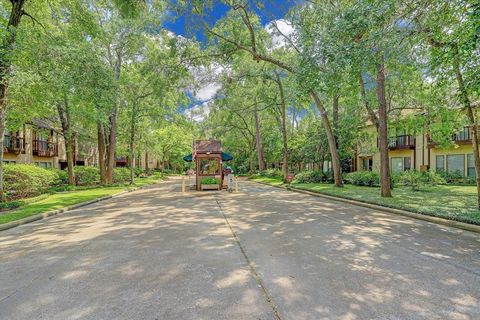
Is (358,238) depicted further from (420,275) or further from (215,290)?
(215,290)

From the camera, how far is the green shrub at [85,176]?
2571 centimetres

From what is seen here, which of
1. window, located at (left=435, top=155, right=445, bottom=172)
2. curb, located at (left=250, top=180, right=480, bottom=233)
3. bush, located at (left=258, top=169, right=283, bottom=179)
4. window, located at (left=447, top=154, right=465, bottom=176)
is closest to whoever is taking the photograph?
curb, located at (left=250, top=180, right=480, bottom=233)

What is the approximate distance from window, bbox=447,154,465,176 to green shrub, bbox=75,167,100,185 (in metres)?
30.7

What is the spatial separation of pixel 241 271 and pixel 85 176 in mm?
25865

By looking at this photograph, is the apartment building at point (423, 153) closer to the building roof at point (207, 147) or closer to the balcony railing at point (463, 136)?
the balcony railing at point (463, 136)

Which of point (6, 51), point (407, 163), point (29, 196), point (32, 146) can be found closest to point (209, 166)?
point (29, 196)

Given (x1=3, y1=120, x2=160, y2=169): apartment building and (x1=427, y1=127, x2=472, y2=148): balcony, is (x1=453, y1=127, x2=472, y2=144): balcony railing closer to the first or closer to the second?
(x1=427, y1=127, x2=472, y2=148): balcony

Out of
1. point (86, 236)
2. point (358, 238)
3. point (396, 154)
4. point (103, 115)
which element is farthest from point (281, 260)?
point (396, 154)

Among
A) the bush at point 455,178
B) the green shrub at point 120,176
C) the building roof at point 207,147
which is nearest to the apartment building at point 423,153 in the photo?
the bush at point 455,178

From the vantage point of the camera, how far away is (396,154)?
30.0 metres

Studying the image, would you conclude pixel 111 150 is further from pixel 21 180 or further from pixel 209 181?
pixel 21 180

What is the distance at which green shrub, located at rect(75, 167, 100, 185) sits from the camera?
25712 mm

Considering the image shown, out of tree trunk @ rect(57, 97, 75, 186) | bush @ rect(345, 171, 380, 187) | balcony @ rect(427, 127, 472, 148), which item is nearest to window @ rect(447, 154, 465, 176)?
balcony @ rect(427, 127, 472, 148)

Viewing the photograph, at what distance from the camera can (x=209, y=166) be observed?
70.7 ft
